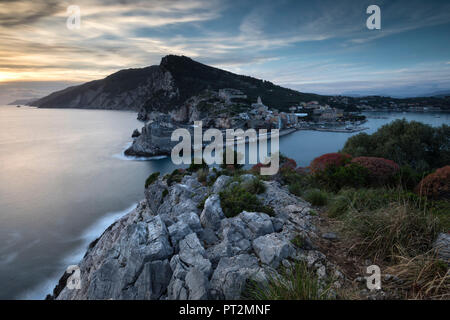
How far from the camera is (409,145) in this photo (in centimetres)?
1516

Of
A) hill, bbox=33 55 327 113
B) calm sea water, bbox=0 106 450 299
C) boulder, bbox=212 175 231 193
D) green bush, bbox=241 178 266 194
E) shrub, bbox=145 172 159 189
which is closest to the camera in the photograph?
green bush, bbox=241 178 266 194

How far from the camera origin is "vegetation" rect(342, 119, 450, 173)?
14.9 metres

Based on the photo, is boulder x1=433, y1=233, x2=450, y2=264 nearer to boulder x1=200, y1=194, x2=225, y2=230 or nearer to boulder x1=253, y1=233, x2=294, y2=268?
boulder x1=253, y1=233, x2=294, y2=268

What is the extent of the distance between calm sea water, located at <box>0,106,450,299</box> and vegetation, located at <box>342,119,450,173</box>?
43.3ft

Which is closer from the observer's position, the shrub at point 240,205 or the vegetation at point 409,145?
the shrub at point 240,205

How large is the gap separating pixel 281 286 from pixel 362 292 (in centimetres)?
100

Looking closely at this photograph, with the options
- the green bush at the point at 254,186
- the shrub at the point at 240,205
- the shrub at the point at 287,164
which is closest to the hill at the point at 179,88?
the shrub at the point at 287,164

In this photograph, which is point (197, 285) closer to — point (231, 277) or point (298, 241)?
point (231, 277)

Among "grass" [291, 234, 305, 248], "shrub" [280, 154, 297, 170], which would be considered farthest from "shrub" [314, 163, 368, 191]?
"grass" [291, 234, 305, 248]

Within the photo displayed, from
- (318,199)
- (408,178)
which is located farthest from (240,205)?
(408,178)

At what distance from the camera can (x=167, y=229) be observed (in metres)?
4.35

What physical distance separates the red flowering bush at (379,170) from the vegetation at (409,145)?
748 centimetres

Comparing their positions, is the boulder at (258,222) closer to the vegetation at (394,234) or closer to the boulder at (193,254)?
the boulder at (193,254)

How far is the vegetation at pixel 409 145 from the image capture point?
49.0 ft
